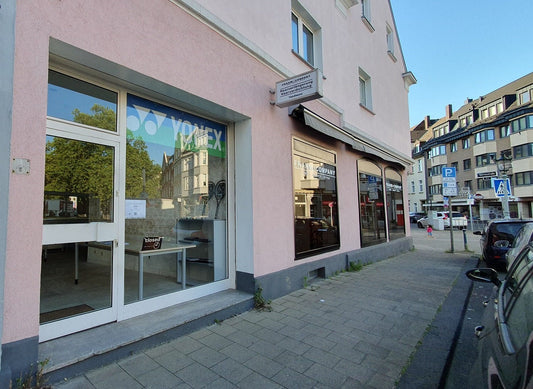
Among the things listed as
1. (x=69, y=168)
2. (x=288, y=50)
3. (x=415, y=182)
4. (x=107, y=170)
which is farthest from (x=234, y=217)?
(x=415, y=182)

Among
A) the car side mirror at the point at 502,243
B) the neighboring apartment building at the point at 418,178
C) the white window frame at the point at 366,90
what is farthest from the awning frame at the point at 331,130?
the neighboring apartment building at the point at 418,178

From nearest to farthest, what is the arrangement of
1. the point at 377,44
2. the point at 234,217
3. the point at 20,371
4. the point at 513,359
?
1. the point at 513,359
2. the point at 20,371
3. the point at 234,217
4. the point at 377,44

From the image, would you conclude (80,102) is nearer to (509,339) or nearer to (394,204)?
(509,339)

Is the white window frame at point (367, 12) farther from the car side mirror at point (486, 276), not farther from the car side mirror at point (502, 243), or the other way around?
the car side mirror at point (486, 276)

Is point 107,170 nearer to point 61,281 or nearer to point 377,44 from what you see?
point 61,281

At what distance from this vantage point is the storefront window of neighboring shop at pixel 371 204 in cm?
886

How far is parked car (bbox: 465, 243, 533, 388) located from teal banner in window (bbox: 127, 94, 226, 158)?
4.27 meters

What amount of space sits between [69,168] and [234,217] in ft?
8.33

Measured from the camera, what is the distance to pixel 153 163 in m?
4.64

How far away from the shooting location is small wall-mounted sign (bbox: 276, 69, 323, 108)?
460 cm

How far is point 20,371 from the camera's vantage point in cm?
237

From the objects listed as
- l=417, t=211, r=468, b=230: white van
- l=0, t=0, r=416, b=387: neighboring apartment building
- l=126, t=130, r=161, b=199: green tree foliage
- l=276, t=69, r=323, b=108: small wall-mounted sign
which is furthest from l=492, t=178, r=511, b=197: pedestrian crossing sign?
l=417, t=211, r=468, b=230: white van

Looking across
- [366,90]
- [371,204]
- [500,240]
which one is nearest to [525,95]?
[366,90]

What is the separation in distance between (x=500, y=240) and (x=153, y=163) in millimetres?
9021
